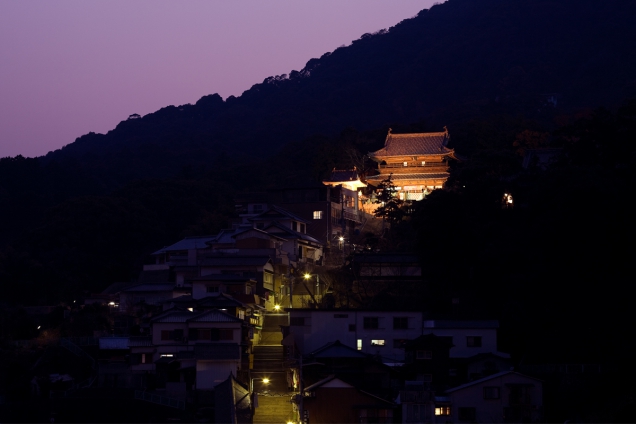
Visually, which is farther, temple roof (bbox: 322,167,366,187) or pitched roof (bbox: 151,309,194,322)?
temple roof (bbox: 322,167,366,187)

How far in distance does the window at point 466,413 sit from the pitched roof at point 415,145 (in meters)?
33.2

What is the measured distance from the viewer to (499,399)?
2508 cm

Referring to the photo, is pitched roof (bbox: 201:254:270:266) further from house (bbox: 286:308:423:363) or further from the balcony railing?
the balcony railing

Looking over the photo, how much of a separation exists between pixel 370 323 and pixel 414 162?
27.3 m

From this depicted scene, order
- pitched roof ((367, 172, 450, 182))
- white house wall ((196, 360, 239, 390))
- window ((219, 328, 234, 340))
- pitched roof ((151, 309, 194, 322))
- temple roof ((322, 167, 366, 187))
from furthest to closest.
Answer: pitched roof ((367, 172, 450, 182)) → temple roof ((322, 167, 366, 187)) → pitched roof ((151, 309, 194, 322)) → window ((219, 328, 234, 340)) → white house wall ((196, 360, 239, 390))

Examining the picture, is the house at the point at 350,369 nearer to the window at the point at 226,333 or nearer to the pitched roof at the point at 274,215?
the window at the point at 226,333

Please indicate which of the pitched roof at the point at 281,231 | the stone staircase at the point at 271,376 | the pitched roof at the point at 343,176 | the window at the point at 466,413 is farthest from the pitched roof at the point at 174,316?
A: the pitched roof at the point at 343,176

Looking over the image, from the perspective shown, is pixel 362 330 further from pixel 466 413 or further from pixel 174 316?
pixel 466 413

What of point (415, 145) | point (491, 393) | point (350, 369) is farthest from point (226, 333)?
→ point (415, 145)

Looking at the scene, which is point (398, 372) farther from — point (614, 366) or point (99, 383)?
point (99, 383)

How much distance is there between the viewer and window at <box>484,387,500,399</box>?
987 inches

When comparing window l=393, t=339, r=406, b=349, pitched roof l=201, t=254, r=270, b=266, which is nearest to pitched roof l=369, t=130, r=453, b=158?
pitched roof l=201, t=254, r=270, b=266

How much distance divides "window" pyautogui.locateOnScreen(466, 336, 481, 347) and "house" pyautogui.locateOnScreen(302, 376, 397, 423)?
592 cm

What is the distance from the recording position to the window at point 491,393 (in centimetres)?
2506
